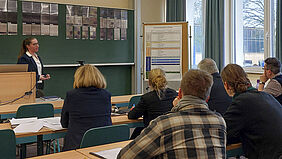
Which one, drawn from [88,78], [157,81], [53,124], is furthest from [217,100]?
[53,124]

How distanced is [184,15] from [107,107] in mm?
5302

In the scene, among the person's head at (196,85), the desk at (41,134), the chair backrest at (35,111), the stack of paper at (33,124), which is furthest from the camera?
the chair backrest at (35,111)

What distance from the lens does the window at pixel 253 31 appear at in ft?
20.3

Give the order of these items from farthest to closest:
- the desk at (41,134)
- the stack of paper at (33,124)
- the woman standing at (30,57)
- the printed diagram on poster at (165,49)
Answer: the printed diagram on poster at (165,49)
the woman standing at (30,57)
the stack of paper at (33,124)
the desk at (41,134)

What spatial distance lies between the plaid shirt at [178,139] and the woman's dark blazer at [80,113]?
1.36 metres

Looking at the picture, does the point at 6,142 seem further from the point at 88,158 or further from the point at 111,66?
the point at 111,66

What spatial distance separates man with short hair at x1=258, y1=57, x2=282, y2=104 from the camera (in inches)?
165

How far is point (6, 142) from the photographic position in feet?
8.45

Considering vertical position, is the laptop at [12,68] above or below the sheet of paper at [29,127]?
above

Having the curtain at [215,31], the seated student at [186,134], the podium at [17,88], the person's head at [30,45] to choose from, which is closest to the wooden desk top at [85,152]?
the seated student at [186,134]

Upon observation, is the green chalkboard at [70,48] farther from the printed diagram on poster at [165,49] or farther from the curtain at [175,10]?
the curtain at [175,10]

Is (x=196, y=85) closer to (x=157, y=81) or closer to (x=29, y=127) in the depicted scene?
(x=157, y=81)

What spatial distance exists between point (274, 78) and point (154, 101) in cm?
173

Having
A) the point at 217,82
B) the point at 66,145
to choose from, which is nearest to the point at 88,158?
the point at 66,145
